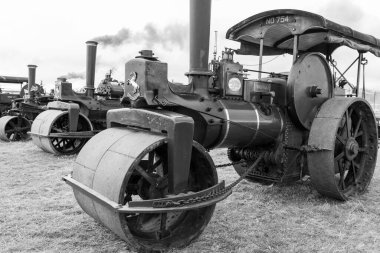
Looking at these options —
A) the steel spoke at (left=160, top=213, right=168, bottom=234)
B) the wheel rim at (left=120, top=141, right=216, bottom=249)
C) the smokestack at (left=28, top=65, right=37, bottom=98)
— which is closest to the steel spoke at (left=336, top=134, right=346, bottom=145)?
the wheel rim at (left=120, top=141, right=216, bottom=249)

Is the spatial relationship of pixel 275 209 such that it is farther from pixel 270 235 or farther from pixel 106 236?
pixel 106 236

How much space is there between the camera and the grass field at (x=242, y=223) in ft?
9.68

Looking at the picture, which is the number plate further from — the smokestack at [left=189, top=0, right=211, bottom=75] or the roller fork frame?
the roller fork frame

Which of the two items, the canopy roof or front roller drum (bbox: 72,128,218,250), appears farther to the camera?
the canopy roof

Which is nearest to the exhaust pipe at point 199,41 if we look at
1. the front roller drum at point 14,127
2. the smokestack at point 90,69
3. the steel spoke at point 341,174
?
the steel spoke at point 341,174

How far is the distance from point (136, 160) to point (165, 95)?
2.68 ft

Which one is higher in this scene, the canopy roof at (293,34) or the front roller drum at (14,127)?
the canopy roof at (293,34)

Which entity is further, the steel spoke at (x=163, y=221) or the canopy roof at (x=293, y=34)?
the canopy roof at (x=293, y=34)

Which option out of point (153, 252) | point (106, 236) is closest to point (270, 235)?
point (153, 252)

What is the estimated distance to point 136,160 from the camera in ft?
8.05

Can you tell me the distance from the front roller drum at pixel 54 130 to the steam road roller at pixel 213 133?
4.26 metres

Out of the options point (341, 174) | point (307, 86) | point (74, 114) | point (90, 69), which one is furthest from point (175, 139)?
point (90, 69)

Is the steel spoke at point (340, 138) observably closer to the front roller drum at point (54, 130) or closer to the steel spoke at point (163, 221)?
the steel spoke at point (163, 221)

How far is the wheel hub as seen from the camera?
4282mm
